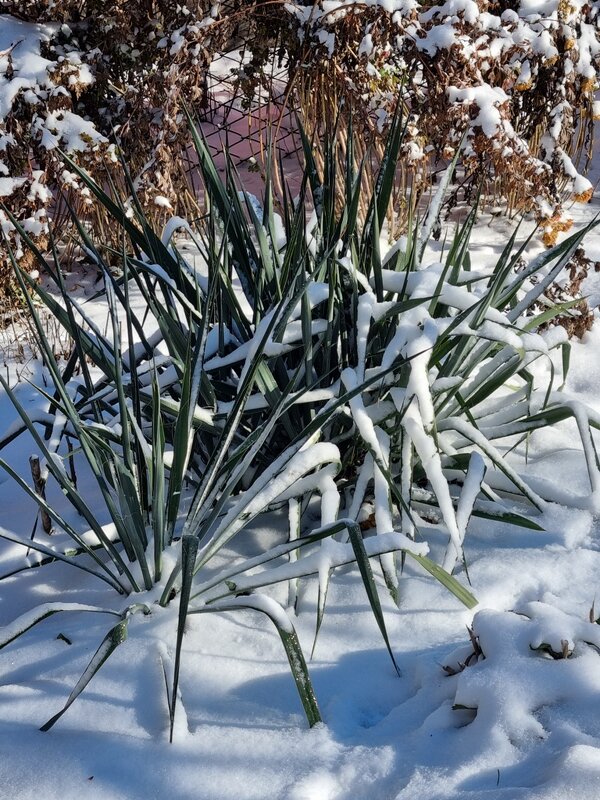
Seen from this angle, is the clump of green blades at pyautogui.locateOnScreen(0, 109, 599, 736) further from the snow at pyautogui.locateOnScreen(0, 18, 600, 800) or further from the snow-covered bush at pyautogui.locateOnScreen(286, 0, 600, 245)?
the snow-covered bush at pyautogui.locateOnScreen(286, 0, 600, 245)

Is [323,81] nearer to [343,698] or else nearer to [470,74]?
[470,74]

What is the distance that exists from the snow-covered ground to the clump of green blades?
7 centimetres

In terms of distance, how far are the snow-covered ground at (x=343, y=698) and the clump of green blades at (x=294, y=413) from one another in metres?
0.07

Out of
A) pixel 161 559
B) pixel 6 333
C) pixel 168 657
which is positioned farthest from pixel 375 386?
pixel 6 333

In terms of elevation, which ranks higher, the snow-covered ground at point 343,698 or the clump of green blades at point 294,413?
the clump of green blades at point 294,413

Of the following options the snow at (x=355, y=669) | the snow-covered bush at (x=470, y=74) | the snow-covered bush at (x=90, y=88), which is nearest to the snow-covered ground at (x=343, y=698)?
the snow at (x=355, y=669)

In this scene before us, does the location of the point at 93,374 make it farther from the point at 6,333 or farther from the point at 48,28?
the point at 48,28

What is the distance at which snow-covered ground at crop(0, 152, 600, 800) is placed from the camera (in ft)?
4.22

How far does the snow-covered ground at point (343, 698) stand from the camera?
4.22 ft

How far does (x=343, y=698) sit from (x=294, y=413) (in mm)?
712

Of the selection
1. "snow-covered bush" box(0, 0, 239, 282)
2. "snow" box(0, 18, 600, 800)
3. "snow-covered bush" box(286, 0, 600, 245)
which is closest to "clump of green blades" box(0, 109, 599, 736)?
"snow" box(0, 18, 600, 800)

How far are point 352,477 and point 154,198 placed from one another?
6.96ft

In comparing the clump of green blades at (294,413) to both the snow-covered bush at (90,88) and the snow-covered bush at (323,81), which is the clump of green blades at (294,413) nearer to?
the snow-covered bush at (323,81)

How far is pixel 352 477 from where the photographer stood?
2.03m
